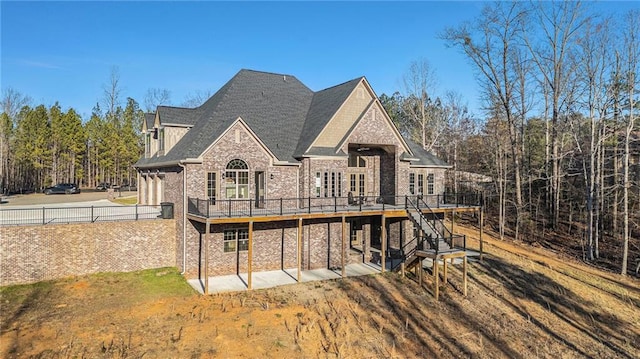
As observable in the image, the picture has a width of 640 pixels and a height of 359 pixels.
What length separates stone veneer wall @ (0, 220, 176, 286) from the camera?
14.9 metres

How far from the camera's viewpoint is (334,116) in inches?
816

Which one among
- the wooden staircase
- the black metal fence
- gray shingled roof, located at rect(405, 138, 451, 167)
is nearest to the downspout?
the black metal fence

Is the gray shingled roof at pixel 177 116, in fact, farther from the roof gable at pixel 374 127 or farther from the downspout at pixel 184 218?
the roof gable at pixel 374 127

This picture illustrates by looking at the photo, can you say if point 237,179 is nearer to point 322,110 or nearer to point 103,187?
point 322,110

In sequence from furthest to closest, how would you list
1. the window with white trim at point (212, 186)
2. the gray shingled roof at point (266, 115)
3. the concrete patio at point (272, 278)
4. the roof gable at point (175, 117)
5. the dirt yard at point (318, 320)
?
the roof gable at point (175, 117) → the gray shingled roof at point (266, 115) → the window with white trim at point (212, 186) → the concrete patio at point (272, 278) → the dirt yard at point (318, 320)

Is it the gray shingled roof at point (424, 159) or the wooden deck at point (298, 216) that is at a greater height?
the gray shingled roof at point (424, 159)

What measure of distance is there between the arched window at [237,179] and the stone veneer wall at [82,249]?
121 inches

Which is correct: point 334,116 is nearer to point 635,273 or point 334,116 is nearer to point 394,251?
point 394,251

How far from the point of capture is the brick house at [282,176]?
1731cm

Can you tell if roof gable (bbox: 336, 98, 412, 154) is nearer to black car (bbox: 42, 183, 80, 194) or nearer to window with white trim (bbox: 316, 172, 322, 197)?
window with white trim (bbox: 316, 172, 322, 197)

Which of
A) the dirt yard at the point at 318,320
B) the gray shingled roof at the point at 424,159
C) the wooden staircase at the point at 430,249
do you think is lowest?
the dirt yard at the point at 318,320

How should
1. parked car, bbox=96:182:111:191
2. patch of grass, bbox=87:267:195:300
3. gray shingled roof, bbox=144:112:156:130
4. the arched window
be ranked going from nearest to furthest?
patch of grass, bbox=87:267:195:300 → the arched window → gray shingled roof, bbox=144:112:156:130 → parked car, bbox=96:182:111:191

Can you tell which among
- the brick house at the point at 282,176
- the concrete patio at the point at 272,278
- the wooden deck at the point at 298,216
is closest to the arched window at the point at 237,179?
the brick house at the point at 282,176

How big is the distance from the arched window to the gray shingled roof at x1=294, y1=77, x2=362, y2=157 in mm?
3011
